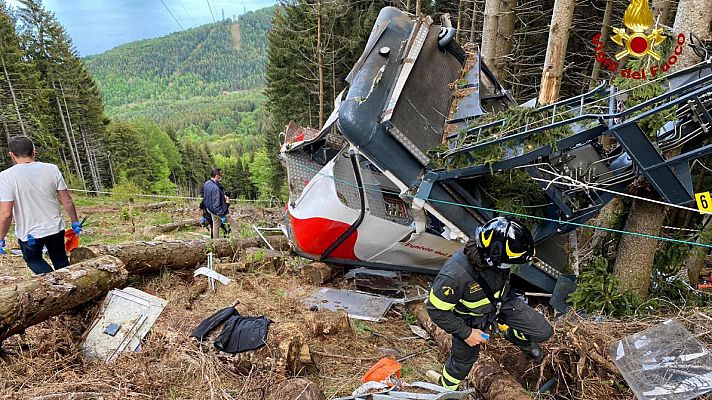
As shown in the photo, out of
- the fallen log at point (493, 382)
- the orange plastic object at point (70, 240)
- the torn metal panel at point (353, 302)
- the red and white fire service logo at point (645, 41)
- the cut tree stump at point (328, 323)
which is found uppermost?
the red and white fire service logo at point (645, 41)

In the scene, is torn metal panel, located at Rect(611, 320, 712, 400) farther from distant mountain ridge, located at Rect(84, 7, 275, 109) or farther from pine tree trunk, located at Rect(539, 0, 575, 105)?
distant mountain ridge, located at Rect(84, 7, 275, 109)

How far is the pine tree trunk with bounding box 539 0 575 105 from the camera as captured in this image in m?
5.46

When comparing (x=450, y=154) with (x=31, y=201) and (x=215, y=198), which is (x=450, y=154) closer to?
(x=31, y=201)

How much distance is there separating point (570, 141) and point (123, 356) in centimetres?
361

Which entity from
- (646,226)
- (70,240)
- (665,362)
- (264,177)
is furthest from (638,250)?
(264,177)

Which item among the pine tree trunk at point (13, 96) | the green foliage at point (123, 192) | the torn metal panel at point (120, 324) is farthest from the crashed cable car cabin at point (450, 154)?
the pine tree trunk at point (13, 96)

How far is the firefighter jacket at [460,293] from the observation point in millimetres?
2577

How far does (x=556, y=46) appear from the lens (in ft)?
18.2

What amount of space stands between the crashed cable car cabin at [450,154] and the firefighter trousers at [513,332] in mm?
881

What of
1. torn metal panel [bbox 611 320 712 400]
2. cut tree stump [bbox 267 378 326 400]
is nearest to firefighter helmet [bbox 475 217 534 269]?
torn metal panel [bbox 611 320 712 400]

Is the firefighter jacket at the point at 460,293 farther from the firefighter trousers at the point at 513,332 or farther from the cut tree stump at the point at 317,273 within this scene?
the cut tree stump at the point at 317,273

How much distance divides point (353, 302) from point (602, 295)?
91.7 inches

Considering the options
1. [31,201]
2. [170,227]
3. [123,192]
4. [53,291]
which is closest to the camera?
[53,291]

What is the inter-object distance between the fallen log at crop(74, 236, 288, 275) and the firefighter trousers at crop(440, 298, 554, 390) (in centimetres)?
348
